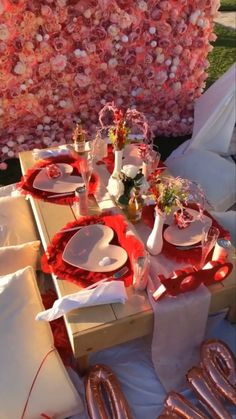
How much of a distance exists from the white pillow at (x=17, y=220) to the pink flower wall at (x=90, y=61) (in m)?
1.31

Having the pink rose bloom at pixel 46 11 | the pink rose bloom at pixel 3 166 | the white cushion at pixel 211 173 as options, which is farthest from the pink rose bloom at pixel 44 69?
the white cushion at pixel 211 173

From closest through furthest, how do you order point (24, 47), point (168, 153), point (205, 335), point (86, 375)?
point (86, 375)
point (205, 335)
point (24, 47)
point (168, 153)

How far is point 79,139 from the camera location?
2.90m

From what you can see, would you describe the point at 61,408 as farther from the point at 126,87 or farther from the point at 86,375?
the point at 126,87

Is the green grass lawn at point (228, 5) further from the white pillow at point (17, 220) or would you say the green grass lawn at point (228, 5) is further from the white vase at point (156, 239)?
the white vase at point (156, 239)

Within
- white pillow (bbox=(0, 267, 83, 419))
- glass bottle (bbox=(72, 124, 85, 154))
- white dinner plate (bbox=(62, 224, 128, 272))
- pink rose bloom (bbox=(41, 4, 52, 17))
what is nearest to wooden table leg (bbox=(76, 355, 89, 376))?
white pillow (bbox=(0, 267, 83, 419))

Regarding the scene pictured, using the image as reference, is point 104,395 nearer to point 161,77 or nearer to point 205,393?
point 205,393

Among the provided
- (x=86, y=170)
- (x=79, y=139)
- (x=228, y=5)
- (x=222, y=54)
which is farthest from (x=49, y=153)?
(x=228, y=5)

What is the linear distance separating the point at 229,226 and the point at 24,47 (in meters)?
2.25

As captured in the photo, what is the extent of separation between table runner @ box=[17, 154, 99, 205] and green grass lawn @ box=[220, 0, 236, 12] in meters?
7.06

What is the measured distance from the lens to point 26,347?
6.39 feet

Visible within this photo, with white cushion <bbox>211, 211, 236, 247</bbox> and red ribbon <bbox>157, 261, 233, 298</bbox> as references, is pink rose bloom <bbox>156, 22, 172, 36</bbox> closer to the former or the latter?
white cushion <bbox>211, 211, 236, 247</bbox>

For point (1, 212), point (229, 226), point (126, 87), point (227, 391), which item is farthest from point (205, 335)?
point (126, 87)

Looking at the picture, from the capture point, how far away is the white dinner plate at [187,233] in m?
2.33
